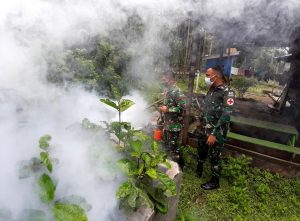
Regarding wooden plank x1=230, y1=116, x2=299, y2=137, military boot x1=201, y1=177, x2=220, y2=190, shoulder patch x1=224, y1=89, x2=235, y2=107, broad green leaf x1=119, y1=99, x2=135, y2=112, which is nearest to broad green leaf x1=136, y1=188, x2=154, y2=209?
broad green leaf x1=119, y1=99, x2=135, y2=112

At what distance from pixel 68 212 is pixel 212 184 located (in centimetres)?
380

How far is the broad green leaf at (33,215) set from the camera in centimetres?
192

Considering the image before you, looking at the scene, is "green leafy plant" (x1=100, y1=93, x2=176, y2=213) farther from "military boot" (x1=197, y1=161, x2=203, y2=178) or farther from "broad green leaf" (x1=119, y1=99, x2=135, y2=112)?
"military boot" (x1=197, y1=161, x2=203, y2=178)

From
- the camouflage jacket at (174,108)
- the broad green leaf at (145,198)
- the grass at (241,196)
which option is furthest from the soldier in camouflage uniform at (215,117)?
the broad green leaf at (145,198)

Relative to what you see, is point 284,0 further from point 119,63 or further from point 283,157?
point 119,63

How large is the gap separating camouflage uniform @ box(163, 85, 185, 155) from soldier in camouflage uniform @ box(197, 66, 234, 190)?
62 cm

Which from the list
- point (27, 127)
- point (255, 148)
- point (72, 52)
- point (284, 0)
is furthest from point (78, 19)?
point (255, 148)

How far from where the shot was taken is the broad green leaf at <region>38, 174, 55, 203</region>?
1.98 metres

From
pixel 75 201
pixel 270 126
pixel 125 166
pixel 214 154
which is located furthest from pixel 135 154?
pixel 270 126

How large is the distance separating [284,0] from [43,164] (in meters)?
4.93

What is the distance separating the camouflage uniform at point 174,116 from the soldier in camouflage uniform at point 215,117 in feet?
2.04

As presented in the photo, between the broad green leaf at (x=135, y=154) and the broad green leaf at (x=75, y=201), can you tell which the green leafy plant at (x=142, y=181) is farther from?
the broad green leaf at (x=75, y=201)

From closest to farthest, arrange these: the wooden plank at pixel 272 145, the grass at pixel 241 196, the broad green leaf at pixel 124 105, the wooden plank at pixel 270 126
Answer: the broad green leaf at pixel 124 105
the grass at pixel 241 196
the wooden plank at pixel 272 145
the wooden plank at pixel 270 126

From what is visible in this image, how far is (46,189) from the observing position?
2.00 m
